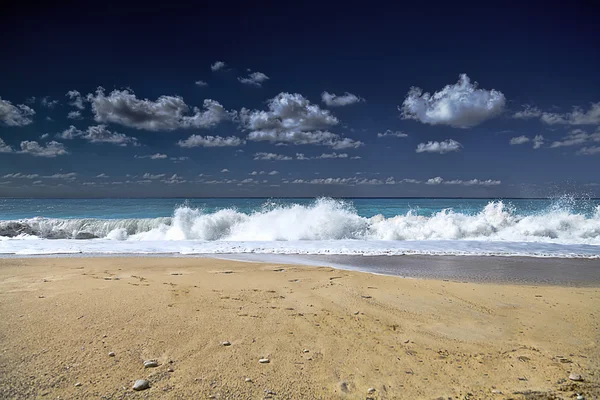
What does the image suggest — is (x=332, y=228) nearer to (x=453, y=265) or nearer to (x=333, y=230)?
(x=333, y=230)

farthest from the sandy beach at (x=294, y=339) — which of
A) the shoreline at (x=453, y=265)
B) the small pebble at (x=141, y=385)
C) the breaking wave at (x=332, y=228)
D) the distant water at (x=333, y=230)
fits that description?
the breaking wave at (x=332, y=228)

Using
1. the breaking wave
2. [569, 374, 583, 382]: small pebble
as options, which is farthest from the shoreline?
the breaking wave

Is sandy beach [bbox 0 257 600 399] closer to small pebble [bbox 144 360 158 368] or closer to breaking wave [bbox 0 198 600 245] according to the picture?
small pebble [bbox 144 360 158 368]

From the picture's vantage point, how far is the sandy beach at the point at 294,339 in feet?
9.15

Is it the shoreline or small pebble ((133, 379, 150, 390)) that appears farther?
the shoreline

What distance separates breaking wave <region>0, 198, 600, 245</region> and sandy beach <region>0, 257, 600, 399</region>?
33.4 feet

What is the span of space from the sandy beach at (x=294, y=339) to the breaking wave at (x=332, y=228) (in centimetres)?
1017

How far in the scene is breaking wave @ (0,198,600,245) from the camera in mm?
16688

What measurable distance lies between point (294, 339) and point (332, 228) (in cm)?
1300

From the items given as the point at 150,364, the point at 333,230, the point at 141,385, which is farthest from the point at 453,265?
the point at 141,385

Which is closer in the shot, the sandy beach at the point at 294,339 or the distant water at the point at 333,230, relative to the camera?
the sandy beach at the point at 294,339

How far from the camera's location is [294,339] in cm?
374

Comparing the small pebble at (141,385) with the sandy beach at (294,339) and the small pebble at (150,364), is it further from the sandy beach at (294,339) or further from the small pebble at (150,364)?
the small pebble at (150,364)

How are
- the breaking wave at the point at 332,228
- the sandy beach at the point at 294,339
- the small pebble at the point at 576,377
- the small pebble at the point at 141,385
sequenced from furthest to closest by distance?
1. the breaking wave at the point at 332,228
2. the small pebble at the point at 576,377
3. the sandy beach at the point at 294,339
4. the small pebble at the point at 141,385
